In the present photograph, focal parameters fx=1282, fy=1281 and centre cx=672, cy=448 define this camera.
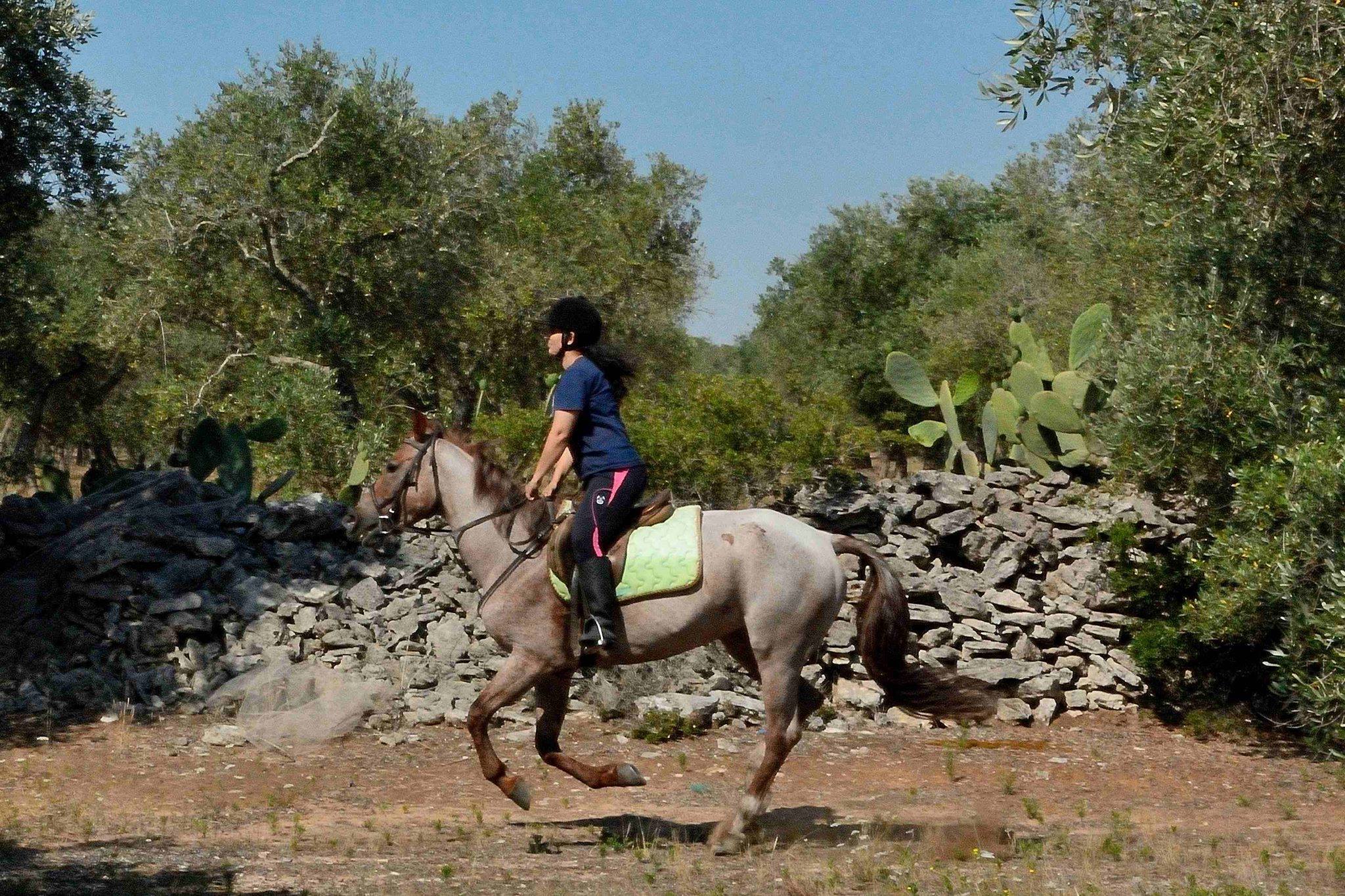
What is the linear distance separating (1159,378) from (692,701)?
447 cm

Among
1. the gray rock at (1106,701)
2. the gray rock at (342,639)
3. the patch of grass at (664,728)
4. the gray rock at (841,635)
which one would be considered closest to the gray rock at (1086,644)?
the gray rock at (1106,701)

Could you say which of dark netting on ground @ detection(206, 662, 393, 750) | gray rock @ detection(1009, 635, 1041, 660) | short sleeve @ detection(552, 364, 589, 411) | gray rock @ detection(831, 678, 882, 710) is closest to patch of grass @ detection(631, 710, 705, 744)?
gray rock @ detection(831, 678, 882, 710)

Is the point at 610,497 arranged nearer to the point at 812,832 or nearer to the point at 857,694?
the point at 812,832

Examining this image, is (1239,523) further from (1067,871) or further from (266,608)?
(266,608)

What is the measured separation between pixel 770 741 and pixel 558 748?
1.25m

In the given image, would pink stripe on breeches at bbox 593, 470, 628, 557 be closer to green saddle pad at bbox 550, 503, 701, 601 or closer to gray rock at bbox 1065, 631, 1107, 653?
green saddle pad at bbox 550, 503, 701, 601

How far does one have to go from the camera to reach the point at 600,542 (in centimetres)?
694

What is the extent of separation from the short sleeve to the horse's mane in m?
0.74

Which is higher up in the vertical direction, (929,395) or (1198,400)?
(929,395)

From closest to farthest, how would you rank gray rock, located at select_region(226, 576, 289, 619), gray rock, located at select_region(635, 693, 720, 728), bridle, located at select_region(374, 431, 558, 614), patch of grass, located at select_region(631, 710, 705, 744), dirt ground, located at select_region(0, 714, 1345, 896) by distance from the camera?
dirt ground, located at select_region(0, 714, 1345, 896), bridle, located at select_region(374, 431, 558, 614), patch of grass, located at select_region(631, 710, 705, 744), gray rock, located at select_region(635, 693, 720, 728), gray rock, located at select_region(226, 576, 289, 619)

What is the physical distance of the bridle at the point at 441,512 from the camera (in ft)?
24.1

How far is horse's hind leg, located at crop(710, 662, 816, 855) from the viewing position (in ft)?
22.8

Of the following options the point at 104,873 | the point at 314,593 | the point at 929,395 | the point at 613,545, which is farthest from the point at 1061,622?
the point at 104,873

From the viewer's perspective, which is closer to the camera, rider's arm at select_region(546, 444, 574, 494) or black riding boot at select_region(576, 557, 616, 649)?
black riding boot at select_region(576, 557, 616, 649)
